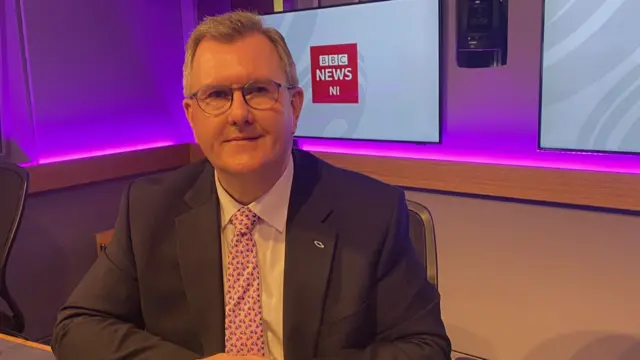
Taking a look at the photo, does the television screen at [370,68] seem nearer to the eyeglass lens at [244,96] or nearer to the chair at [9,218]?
the chair at [9,218]

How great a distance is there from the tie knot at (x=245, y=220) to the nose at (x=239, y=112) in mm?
208

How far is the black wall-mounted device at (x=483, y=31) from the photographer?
260 cm

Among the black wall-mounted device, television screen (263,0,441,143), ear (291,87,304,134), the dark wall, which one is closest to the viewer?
ear (291,87,304,134)

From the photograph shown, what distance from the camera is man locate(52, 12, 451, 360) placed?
1.19m

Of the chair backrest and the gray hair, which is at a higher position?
the gray hair

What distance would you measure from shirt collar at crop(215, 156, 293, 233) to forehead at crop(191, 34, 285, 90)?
0.75 feet

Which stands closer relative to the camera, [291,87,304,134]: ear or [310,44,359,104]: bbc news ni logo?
[291,87,304,134]: ear

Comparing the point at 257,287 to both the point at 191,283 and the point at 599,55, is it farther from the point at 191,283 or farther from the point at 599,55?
the point at 599,55

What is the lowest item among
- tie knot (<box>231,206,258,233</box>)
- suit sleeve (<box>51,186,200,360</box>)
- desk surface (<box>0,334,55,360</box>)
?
desk surface (<box>0,334,55,360</box>)

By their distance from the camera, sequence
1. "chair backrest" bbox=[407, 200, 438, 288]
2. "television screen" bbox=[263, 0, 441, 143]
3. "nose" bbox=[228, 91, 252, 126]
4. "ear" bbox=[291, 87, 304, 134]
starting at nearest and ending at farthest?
"nose" bbox=[228, 91, 252, 126] → "ear" bbox=[291, 87, 304, 134] → "chair backrest" bbox=[407, 200, 438, 288] → "television screen" bbox=[263, 0, 441, 143]

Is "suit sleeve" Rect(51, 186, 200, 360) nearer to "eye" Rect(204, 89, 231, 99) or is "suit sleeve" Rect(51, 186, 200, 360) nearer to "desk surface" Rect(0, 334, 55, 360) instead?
"desk surface" Rect(0, 334, 55, 360)

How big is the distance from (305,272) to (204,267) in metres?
0.22

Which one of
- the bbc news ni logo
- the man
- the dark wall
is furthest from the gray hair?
the dark wall

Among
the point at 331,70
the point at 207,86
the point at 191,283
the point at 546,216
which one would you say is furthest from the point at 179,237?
the point at 331,70
